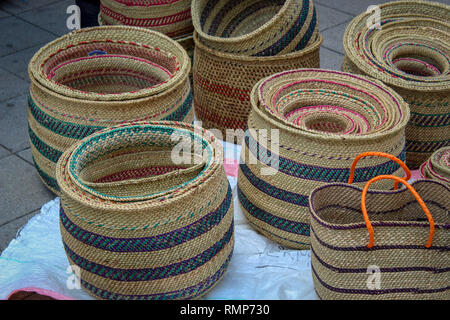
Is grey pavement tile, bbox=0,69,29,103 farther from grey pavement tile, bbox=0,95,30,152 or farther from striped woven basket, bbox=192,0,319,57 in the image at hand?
striped woven basket, bbox=192,0,319,57

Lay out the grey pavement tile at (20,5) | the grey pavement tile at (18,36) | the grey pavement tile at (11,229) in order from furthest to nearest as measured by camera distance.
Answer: the grey pavement tile at (20,5) → the grey pavement tile at (18,36) → the grey pavement tile at (11,229)

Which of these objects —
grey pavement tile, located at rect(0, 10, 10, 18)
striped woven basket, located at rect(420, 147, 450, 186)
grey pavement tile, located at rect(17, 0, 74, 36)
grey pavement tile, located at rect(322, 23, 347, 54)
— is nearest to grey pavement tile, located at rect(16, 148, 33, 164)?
grey pavement tile, located at rect(17, 0, 74, 36)

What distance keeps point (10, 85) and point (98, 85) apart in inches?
36.0

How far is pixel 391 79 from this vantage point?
198cm

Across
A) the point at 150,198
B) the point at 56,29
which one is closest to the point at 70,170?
the point at 150,198

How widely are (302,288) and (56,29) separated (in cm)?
257

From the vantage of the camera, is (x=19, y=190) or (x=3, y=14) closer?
(x=19, y=190)

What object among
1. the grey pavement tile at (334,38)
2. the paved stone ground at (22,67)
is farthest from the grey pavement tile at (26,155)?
the grey pavement tile at (334,38)

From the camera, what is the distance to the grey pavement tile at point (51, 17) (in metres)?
3.53

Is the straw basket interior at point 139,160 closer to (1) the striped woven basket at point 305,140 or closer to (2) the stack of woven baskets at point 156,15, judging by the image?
(1) the striped woven basket at point 305,140

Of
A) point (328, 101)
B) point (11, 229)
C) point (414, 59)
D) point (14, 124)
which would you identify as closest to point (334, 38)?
point (414, 59)

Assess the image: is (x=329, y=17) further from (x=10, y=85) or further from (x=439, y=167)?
(x=439, y=167)

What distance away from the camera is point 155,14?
7.77 ft

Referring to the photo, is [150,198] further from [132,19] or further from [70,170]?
[132,19]
